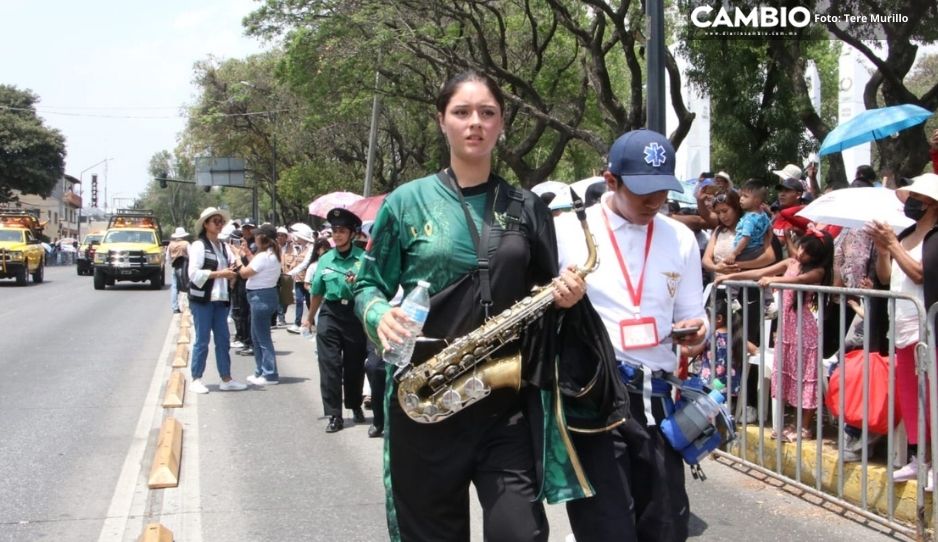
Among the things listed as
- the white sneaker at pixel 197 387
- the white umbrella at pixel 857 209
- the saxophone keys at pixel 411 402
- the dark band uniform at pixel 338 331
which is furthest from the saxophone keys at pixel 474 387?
the white sneaker at pixel 197 387

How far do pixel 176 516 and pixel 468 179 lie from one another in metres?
3.66

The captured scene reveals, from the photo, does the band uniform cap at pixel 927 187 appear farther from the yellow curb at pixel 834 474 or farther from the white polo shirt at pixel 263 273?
the white polo shirt at pixel 263 273

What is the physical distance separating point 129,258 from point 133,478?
25.1 metres

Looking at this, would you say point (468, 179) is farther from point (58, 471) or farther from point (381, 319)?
point (58, 471)

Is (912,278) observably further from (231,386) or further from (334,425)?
(231,386)

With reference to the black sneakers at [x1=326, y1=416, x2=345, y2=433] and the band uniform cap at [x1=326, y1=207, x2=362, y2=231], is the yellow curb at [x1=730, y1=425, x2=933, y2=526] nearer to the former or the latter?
the black sneakers at [x1=326, y1=416, x2=345, y2=433]

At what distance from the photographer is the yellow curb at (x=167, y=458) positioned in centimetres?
651

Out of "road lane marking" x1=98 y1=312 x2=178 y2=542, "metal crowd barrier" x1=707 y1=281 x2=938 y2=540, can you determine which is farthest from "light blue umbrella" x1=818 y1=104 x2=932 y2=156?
"road lane marking" x1=98 y1=312 x2=178 y2=542

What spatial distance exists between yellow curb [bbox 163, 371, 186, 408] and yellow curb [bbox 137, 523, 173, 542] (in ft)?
14.2

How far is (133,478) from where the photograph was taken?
22.3 ft

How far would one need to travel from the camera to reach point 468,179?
3.11m

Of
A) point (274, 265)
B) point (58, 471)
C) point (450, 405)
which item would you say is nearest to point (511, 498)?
point (450, 405)

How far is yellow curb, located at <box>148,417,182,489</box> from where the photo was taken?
21.4 ft

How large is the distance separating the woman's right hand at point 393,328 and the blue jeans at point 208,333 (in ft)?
26.0
